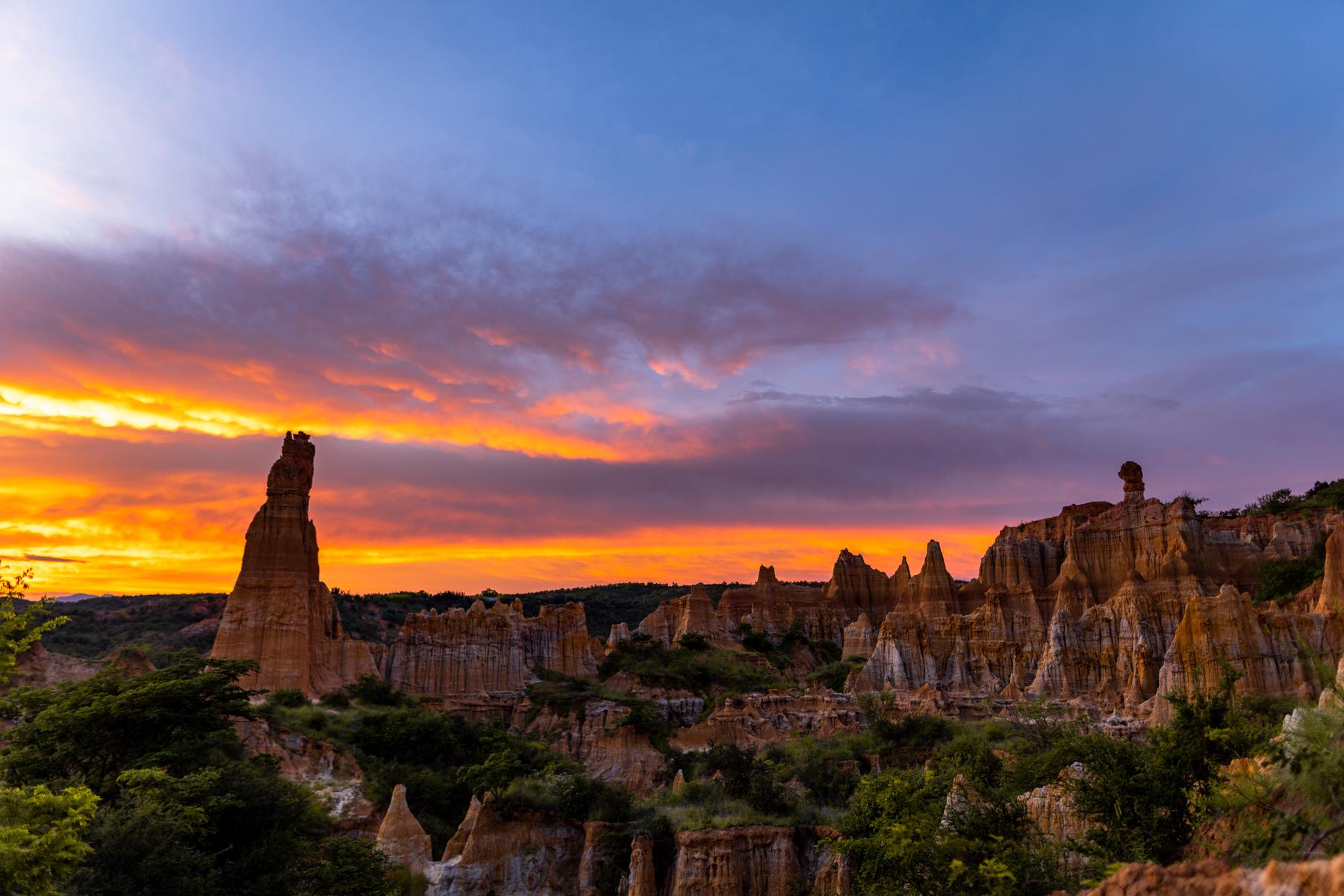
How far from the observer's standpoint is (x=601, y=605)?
13375 cm

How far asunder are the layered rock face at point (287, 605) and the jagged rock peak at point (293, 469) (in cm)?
5

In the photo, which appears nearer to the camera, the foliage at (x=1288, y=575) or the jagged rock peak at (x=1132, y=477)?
the foliage at (x=1288, y=575)

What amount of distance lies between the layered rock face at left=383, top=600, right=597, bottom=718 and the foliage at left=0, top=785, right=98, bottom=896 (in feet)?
138

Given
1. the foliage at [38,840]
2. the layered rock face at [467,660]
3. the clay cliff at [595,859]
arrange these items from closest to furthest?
the foliage at [38,840]
the clay cliff at [595,859]
the layered rock face at [467,660]

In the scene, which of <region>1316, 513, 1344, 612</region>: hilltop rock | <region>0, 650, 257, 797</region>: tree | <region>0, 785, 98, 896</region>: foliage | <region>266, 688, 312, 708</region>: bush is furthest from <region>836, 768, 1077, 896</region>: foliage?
<region>1316, 513, 1344, 612</region>: hilltop rock

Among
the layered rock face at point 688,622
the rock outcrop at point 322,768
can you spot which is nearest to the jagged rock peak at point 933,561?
the layered rock face at point 688,622

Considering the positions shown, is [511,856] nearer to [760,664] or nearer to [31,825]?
[31,825]

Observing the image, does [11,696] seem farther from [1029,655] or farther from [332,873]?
[1029,655]

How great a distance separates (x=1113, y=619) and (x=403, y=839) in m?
48.7

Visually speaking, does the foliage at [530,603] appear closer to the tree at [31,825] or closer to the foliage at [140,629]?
the foliage at [140,629]

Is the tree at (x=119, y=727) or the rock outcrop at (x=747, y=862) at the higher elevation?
the tree at (x=119, y=727)

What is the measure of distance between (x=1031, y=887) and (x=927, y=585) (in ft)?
237

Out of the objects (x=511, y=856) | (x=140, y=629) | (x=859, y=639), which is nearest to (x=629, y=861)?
(x=511, y=856)

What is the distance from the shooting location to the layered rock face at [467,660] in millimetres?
56219
